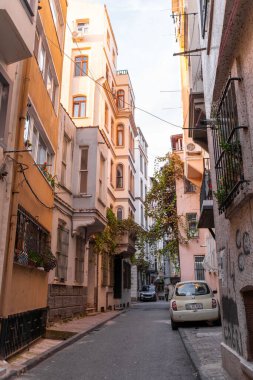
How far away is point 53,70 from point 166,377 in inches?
397

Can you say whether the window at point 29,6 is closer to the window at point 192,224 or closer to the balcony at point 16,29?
the balcony at point 16,29

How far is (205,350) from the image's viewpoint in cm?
928

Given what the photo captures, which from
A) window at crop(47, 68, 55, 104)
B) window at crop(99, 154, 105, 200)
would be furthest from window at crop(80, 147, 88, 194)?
window at crop(47, 68, 55, 104)

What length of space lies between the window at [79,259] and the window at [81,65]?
11279mm

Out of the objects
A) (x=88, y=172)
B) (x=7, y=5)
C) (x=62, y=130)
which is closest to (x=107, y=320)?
(x=88, y=172)

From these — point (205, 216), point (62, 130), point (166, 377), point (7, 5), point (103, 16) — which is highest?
point (103, 16)

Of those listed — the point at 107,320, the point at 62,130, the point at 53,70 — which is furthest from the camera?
the point at 107,320

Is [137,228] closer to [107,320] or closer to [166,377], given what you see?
[107,320]

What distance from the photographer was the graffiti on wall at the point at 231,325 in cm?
616

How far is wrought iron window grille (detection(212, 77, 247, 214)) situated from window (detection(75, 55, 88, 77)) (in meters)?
20.1

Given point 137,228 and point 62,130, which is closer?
point 62,130

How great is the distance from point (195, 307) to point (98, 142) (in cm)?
901

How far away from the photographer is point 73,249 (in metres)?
17.8

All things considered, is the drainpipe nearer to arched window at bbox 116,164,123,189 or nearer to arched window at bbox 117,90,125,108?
arched window at bbox 116,164,123,189
